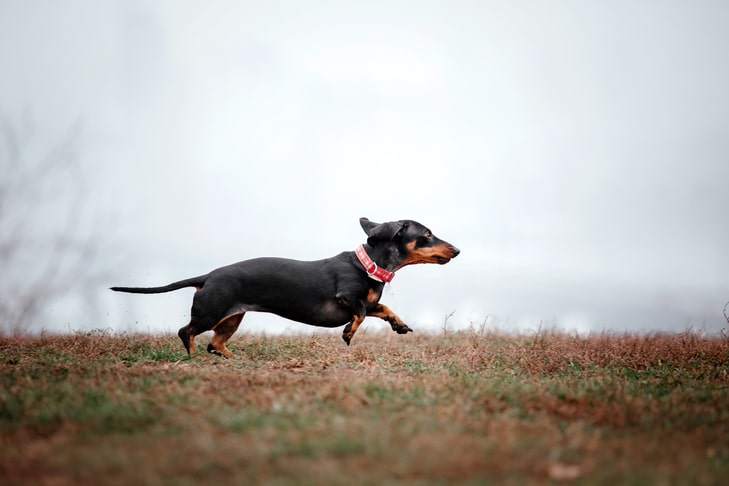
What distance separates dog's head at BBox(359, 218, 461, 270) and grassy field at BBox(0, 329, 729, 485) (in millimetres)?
1236

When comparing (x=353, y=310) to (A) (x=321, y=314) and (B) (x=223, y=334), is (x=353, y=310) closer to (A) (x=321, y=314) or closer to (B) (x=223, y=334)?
(A) (x=321, y=314)

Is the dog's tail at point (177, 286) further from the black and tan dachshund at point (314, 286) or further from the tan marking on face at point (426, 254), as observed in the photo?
the tan marking on face at point (426, 254)

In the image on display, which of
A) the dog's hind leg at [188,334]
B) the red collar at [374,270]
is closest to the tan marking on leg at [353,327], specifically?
the red collar at [374,270]

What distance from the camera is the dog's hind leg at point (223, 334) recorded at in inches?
326

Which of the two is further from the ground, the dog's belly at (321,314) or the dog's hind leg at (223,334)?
the dog's belly at (321,314)

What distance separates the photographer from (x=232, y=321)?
8.30 metres

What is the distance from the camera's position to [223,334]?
835cm

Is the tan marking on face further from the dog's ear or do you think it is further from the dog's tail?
the dog's tail

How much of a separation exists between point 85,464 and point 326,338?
6.90 m

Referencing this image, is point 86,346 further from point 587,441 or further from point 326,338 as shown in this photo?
point 587,441

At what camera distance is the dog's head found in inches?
330

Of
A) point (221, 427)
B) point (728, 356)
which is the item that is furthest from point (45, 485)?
point (728, 356)

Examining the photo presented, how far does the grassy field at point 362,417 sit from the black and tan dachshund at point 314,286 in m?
0.46

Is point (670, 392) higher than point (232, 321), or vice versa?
point (232, 321)
